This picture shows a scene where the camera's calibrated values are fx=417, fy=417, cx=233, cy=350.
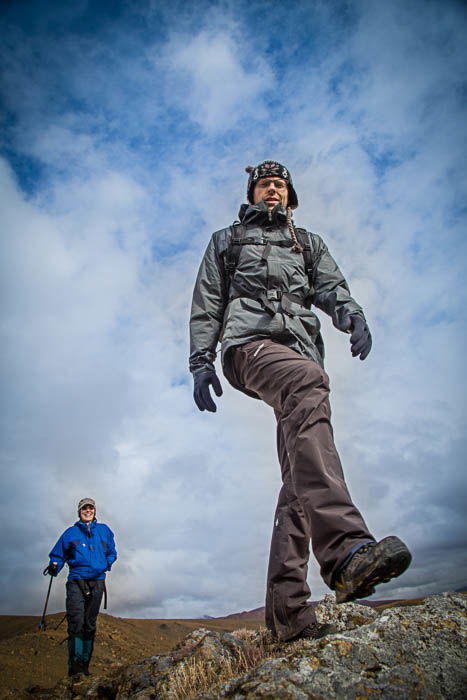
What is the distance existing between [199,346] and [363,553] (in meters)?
2.59

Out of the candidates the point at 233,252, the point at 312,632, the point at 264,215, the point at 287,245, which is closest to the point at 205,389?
the point at 233,252

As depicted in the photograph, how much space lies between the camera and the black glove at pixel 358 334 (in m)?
3.81

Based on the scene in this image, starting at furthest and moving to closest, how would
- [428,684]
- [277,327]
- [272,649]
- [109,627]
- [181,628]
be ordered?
[181,628] → [109,627] → [277,327] → [272,649] → [428,684]

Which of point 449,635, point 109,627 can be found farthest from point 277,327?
point 109,627

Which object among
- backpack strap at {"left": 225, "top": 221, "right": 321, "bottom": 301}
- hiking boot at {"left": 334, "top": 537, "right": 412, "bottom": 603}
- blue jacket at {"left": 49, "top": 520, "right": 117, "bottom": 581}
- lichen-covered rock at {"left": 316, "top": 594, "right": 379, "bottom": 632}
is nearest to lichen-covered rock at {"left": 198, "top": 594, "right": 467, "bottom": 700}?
hiking boot at {"left": 334, "top": 537, "right": 412, "bottom": 603}

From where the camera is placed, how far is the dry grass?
2.80 m

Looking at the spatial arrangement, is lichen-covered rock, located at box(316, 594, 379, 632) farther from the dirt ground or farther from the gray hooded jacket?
the gray hooded jacket

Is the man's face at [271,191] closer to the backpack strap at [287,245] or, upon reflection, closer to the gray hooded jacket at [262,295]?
the gray hooded jacket at [262,295]

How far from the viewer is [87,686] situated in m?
3.83

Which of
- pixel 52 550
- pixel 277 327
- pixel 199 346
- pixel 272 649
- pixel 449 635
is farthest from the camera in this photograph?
pixel 52 550

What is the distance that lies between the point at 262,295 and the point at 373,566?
96.9 inches

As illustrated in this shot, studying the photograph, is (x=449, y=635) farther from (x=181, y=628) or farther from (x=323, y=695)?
(x=181, y=628)

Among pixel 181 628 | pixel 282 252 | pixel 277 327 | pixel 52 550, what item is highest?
pixel 282 252

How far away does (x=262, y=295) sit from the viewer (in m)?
3.85
